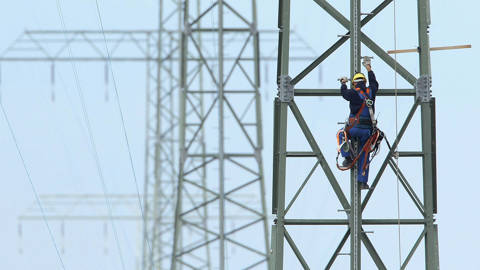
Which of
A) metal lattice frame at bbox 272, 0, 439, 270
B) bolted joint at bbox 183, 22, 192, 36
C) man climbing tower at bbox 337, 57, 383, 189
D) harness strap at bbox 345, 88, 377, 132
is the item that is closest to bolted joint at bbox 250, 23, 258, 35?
bolted joint at bbox 183, 22, 192, 36

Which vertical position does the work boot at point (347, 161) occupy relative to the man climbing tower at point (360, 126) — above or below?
below

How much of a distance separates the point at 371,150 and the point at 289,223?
1.56m

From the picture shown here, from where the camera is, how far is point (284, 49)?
76.3 feet

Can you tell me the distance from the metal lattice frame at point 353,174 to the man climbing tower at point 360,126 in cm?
23

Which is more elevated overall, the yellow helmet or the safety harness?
the yellow helmet

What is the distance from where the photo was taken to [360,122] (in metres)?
22.8

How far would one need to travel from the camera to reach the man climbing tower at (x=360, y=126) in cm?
2253

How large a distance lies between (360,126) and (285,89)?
1220 mm

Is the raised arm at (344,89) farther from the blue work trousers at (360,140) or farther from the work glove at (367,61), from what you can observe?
the blue work trousers at (360,140)

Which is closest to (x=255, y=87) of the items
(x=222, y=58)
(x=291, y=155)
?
(x=222, y=58)

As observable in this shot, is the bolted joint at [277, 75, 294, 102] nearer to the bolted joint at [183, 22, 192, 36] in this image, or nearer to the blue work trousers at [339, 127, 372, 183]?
the blue work trousers at [339, 127, 372, 183]

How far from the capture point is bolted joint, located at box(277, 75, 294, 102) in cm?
2317

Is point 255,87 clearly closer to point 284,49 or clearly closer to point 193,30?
point 193,30

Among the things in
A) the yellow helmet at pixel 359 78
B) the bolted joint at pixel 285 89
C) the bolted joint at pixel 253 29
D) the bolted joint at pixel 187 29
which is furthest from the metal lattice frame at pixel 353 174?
the bolted joint at pixel 187 29
